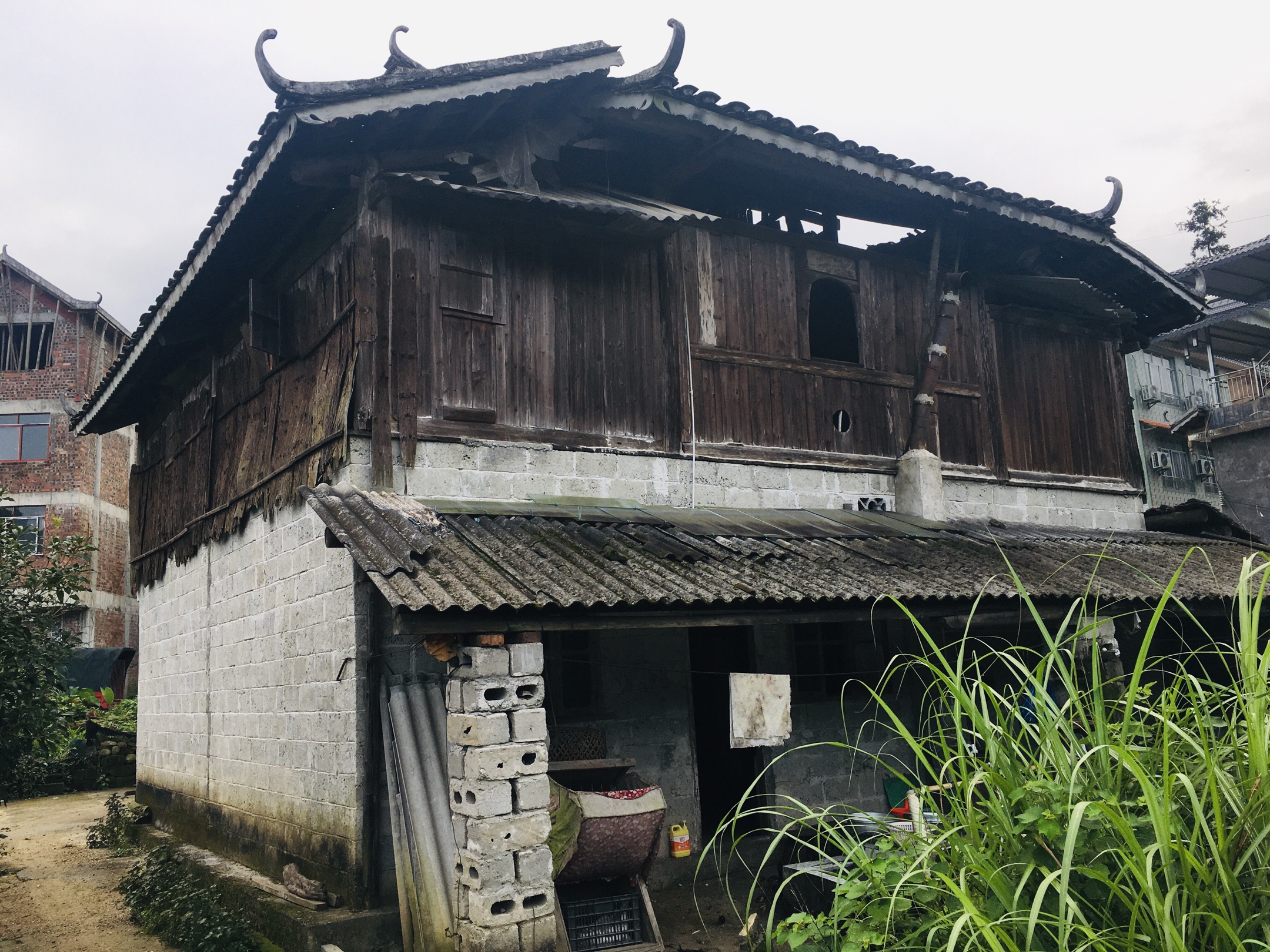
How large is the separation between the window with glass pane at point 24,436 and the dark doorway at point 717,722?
2417 centimetres

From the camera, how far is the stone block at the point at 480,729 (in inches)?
245

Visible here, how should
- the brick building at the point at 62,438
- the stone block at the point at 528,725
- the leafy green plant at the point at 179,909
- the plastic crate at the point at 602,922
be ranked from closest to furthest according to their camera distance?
1. the stone block at the point at 528,725
2. the plastic crate at the point at 602,922
3. the leafy green plant at the point at 179,909
4. the brick building at the point at 62,438

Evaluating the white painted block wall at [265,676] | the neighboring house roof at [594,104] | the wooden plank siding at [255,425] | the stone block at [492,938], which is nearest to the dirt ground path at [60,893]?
the white painted block wall at [265,676]

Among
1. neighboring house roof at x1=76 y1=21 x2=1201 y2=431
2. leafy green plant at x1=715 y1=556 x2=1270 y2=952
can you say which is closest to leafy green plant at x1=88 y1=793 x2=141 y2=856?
neighboring house roof at x1=76 y1=21 x2=1201 y2=431

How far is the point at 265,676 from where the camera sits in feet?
31.7

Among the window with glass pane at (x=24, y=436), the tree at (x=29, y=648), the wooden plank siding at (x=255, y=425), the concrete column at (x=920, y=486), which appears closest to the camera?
the wooden plank siding at (x=255, y=425)

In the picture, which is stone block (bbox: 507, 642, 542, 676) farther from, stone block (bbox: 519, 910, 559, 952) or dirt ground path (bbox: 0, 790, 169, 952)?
dirt ground path (bbox: 0, 790, 169, 952)

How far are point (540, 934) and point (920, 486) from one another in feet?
20.9

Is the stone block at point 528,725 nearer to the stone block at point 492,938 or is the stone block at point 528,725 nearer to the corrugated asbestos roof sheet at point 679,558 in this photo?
the corrugated asbestos roof sheet at point 679,558

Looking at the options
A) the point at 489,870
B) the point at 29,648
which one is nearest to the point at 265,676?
the point at 29,648

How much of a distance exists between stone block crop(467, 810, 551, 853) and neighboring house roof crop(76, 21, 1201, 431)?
5121 mm

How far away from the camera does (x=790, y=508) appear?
10078 mm

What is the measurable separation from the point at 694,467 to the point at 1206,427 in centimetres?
1342

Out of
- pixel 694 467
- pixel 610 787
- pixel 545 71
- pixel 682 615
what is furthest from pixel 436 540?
pixel 545 71
